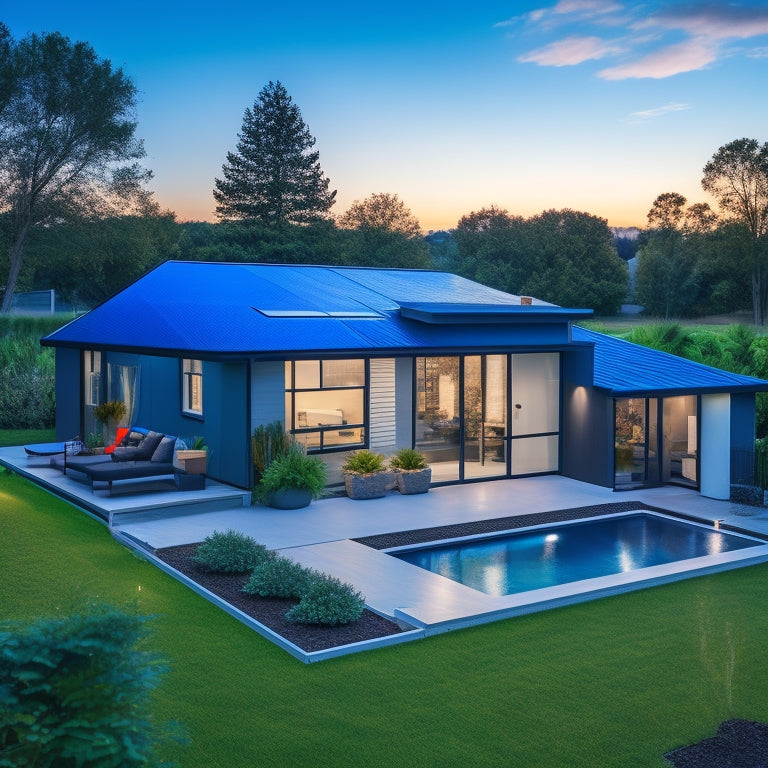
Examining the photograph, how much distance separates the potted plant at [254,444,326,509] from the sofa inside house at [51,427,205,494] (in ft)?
3.59

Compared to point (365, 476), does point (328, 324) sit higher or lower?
higher

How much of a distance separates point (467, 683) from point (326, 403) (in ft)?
26.8

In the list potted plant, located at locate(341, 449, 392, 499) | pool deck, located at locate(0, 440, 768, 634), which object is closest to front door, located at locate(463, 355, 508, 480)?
pool deck, located at locate(0, 440, 768, 634)

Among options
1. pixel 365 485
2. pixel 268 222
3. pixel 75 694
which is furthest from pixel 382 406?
pixel 268 222

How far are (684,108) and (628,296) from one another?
23.1m

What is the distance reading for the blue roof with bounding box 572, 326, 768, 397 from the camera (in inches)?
626

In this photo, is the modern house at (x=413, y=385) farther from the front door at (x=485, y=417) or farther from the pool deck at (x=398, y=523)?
the pool deck at (x=398, y=523)

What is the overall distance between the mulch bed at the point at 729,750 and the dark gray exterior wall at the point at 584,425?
9.60m

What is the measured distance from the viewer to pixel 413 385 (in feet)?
52.2

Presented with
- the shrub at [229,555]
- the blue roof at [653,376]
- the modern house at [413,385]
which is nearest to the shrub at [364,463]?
the modern house at [413,385]

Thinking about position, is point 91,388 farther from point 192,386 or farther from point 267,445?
point 267,445

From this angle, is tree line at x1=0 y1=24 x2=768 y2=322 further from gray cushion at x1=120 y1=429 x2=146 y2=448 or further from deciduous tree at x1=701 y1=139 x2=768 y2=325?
gray cushion at x1=120 y1=429 x2=146 y2=448

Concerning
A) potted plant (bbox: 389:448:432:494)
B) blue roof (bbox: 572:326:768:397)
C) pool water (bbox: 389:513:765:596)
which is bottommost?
pool water (bbox: 389:513:765:596)

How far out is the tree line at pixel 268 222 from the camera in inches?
1601
